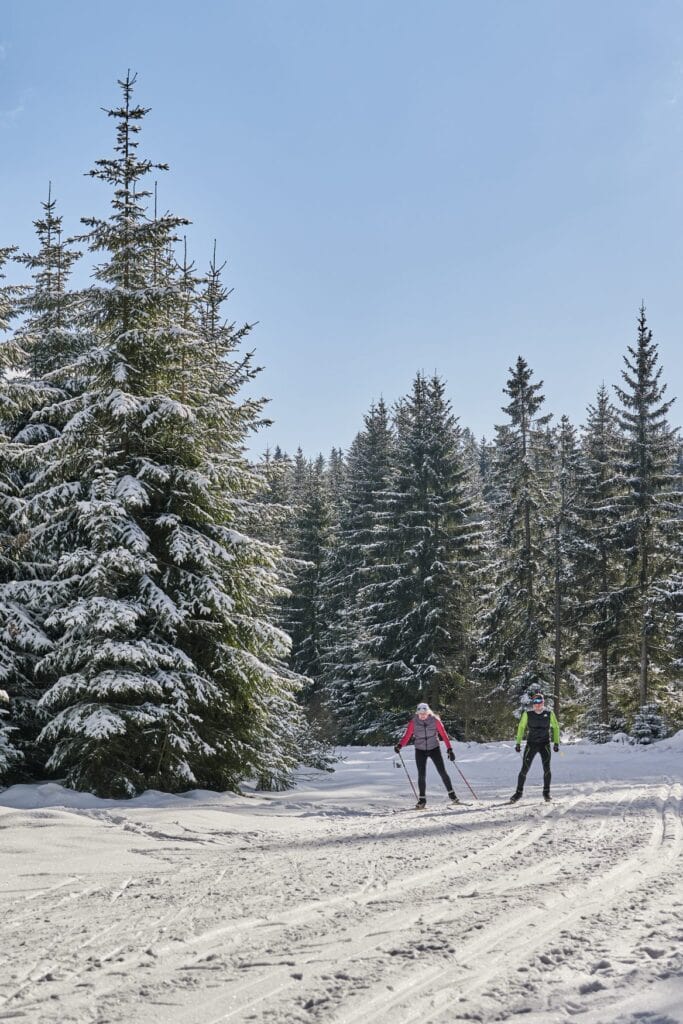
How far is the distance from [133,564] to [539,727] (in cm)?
766

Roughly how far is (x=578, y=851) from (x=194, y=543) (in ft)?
24.2

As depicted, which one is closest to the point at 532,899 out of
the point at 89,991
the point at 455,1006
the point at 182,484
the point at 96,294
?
the point at 455,1006

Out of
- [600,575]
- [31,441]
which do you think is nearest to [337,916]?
[31,441]

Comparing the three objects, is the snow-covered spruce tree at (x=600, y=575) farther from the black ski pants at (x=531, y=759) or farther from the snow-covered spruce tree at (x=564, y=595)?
the black ski pants at (x=531, y=759)

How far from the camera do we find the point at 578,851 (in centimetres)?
796

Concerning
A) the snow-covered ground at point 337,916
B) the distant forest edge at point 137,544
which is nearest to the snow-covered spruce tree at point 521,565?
the distant forest edge at point 137,544

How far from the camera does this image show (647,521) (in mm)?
30781

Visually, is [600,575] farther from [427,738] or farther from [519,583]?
[427,738]

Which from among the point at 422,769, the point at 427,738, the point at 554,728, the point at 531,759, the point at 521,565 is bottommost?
the point at 422,769

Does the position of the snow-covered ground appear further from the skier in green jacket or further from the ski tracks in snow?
the skier in green jacket

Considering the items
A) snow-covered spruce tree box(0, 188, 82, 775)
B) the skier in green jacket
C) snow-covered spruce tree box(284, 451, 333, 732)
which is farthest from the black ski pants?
snow-covered spruce tree box(284, 451, 333, 732)

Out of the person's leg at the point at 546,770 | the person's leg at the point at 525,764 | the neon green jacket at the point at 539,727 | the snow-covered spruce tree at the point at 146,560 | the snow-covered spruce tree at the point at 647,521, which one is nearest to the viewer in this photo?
the snow-covered spruce tree at the point at 146,560

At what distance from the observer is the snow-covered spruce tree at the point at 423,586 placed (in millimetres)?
31109

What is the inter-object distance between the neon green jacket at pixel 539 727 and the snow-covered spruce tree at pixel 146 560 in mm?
4235
